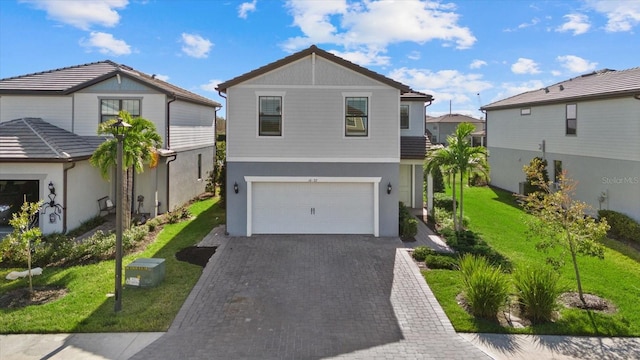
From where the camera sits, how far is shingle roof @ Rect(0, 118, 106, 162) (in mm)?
14836

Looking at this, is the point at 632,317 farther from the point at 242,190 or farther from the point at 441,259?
the point at 242,190

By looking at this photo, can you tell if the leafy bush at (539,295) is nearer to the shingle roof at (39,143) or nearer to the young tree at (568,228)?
the young tree at (568,228)

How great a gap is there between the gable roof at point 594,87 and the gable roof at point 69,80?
19.3 meters

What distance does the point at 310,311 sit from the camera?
30.0ft

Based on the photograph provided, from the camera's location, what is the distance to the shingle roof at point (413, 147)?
1834 cm

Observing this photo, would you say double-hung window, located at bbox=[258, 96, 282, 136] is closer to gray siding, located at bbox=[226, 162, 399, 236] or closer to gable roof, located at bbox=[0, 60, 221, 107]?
gray siding, located at bbox=[226, 162, 399, 236]

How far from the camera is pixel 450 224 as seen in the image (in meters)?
17.2

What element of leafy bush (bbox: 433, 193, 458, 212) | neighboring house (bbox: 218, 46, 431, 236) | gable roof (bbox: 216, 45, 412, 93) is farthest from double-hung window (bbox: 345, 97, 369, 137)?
leafy bush (bbox: 433, 193, 458, 212)

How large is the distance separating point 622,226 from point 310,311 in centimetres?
1419

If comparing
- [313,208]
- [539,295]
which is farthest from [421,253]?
[313,208]

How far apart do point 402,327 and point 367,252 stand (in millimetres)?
5107

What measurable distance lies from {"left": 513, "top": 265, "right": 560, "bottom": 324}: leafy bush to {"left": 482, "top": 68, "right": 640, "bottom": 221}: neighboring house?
10819 mm

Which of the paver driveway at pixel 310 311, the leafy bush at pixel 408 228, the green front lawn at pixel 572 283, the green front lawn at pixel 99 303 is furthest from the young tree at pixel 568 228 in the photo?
the green front lawn at pixel 99 303

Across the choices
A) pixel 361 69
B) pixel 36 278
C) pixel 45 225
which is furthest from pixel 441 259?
pixel 45 225
